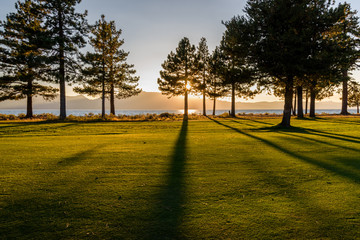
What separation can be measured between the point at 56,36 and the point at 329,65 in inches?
1019

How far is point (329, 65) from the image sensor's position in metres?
16.0

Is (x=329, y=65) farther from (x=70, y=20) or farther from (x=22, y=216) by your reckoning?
(x=70, y=20)

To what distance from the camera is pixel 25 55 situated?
22.6 metres

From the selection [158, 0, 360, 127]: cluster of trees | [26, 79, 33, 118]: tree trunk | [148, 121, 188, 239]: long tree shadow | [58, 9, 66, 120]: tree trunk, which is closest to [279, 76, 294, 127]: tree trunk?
[158, 0, 360, 127]: cluster of trees

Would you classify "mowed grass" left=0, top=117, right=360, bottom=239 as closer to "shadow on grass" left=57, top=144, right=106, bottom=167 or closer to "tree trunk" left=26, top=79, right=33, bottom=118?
"shadow on grass" left=57, top=144, right=106, bottom=167

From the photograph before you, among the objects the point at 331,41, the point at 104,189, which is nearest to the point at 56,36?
the point at 104,189

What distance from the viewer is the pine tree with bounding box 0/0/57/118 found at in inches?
870

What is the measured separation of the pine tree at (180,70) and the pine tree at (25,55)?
1822cm

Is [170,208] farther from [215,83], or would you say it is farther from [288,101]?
[215,83]

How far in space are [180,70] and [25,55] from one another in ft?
76.1

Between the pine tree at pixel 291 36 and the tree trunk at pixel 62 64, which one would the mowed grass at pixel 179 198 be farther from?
the tree trunk at pixel 62 64

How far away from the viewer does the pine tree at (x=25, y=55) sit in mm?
22109

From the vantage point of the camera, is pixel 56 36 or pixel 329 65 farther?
pixel 56 36

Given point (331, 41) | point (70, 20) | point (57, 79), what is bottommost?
point (57, 79)
